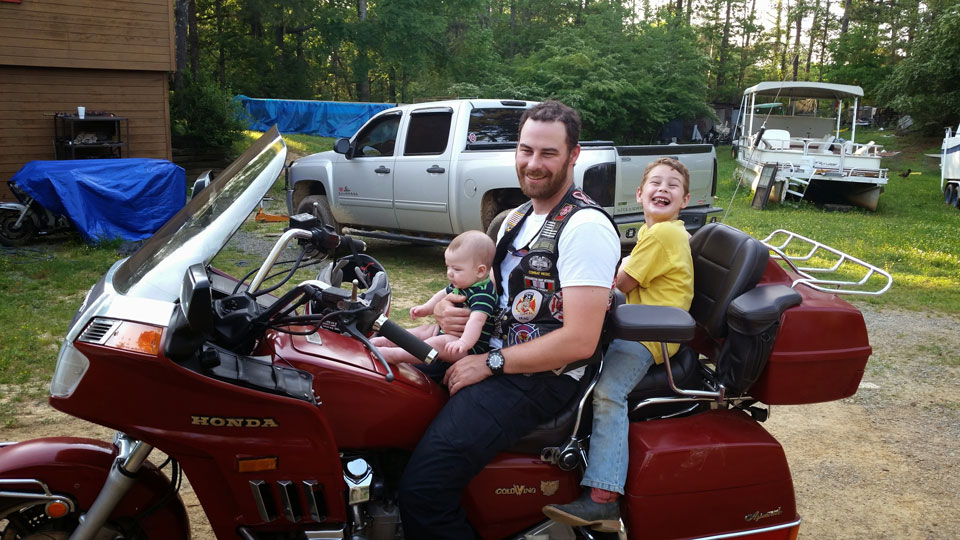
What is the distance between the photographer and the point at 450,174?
8.55 m

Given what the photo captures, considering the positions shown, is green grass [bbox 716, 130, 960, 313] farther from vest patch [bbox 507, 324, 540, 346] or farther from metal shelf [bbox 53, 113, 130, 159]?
metal shelf [bbox 53, 113, 130, 159]

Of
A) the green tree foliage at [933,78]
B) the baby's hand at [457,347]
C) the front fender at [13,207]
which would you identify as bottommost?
the front fender at [13,207]

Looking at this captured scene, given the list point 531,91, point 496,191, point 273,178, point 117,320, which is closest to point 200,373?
point 117,320

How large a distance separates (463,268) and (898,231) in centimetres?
1276

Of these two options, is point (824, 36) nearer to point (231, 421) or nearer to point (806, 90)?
point (806, 90)

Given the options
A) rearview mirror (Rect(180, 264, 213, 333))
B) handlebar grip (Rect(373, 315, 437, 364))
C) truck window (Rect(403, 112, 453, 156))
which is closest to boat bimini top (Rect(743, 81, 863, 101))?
truck window (Rect(403, 112, 453, 156))

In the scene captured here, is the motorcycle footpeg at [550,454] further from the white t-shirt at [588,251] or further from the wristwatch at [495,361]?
the white t-shirt at [588,251]

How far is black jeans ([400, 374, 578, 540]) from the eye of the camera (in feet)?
7.55

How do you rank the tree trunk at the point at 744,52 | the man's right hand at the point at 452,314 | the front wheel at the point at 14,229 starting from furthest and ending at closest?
the tree trunk at the point at 744,52
the front wheel at the point at 14,229
the man's right hand at the point at 452,314

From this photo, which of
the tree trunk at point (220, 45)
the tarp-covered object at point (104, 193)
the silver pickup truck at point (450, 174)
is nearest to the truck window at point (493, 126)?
the silver pickup truck at point (450, 174)

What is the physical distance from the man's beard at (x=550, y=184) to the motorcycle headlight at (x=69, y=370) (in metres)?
1.50

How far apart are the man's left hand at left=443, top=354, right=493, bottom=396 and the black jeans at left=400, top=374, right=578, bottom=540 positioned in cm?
2

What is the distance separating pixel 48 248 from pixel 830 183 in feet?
51.1

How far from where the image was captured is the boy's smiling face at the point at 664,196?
3240 millimetres
